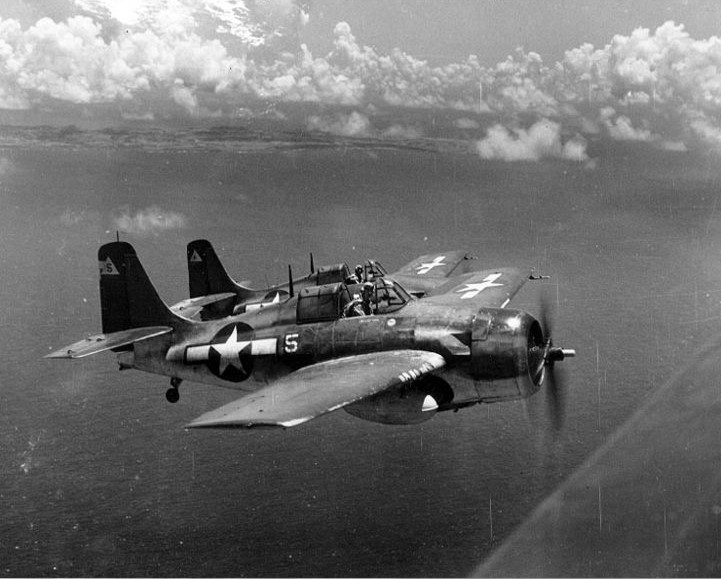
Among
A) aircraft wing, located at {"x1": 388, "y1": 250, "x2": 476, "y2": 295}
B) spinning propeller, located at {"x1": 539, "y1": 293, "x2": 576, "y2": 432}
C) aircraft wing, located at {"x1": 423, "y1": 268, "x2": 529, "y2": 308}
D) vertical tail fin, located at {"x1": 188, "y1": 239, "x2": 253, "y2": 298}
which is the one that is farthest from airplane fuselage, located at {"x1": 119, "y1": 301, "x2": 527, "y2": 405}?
vertical tail fin, located at {"x1": 188, "y1": 239, "x2": 253, "y2": 298}

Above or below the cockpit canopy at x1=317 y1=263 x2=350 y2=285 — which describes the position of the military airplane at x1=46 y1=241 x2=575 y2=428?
below

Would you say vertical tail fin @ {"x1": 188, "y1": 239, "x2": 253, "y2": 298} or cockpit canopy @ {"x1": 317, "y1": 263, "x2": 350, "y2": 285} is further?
vertical tail fin @ {"x1": 188, "y1": 239, "x2": 253, "y2": 298}

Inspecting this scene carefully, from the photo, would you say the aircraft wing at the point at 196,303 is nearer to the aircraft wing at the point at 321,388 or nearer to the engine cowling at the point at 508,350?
the aircraft wing at the point at 321,388

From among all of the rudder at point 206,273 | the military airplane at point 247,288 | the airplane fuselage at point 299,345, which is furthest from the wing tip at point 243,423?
the rudder at point 206,273

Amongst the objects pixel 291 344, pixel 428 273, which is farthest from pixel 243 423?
pixel 428 273

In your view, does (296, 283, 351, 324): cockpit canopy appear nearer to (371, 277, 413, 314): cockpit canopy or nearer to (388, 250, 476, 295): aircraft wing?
(371, 277, 413, 314): cockpit canopy

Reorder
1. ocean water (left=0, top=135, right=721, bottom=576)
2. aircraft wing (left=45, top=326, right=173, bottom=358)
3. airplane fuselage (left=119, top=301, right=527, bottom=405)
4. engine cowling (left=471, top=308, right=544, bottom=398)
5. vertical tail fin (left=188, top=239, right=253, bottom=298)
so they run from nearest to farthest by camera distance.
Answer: engine cowling (left=471, top=308, right=544, bottom=398) < airplane fuselage (left=119, top=301, right=527, bottom=405) < aircraft wing (left=45, top=326, right=173, bottom=358) < vertical tail fin (left=188, top=239, right=253, bottom=298) < ocean water (left=0, top=135, right=721, bottom=576)
